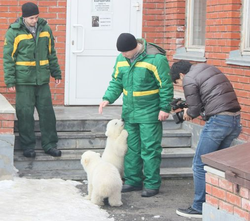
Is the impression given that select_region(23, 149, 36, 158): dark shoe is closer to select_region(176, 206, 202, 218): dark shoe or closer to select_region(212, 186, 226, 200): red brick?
select_region(176, 206, 202, 218): dark shoe

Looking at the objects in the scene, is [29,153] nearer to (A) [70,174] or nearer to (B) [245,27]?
(A) [70,174]

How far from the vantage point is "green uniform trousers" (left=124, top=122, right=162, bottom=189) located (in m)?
7.64

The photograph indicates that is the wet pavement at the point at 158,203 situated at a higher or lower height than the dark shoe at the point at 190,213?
lower

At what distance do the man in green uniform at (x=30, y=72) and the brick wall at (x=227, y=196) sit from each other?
9.84ft

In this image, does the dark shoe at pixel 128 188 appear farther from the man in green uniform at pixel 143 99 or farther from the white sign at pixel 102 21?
the white sign at pixel 102 21

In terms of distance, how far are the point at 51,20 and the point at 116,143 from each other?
3.19 m

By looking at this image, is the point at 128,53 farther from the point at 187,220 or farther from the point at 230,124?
the point at 187,220

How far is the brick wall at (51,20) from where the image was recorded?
1002 centimetres

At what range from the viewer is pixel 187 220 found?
684 centimetres

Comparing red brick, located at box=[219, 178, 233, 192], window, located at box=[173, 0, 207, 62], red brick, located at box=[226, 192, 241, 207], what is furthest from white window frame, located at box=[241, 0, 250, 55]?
red brick, located at box=[226, 192, 241, 207]

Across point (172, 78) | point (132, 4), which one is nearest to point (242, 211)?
point (172, 78)

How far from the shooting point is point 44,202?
7.17m

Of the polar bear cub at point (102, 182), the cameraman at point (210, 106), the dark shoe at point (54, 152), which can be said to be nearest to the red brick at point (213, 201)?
the cameraman at point (210, 106)

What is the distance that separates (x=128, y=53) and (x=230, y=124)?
62.1 inches
